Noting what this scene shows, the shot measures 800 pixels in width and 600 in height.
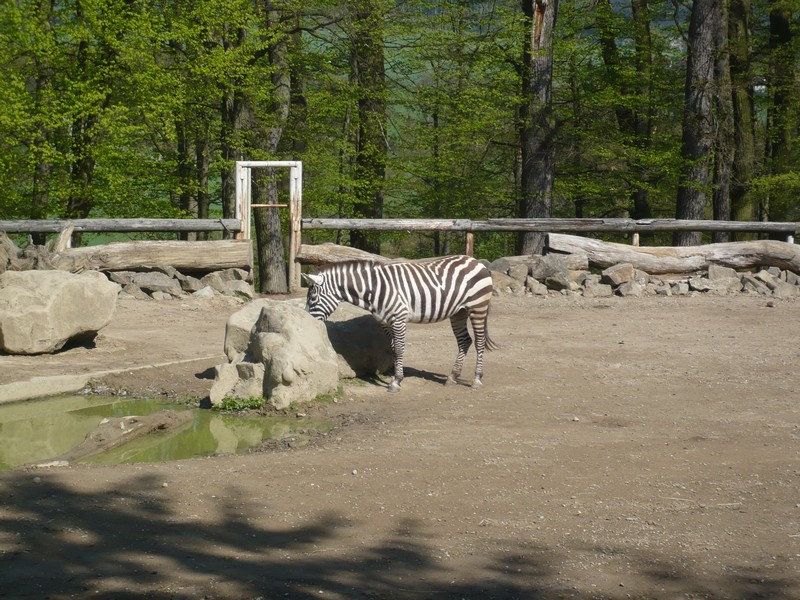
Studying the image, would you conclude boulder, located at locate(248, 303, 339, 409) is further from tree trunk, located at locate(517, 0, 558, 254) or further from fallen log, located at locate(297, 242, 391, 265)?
tree trunk, located at locate(517, 0, 558, 254)

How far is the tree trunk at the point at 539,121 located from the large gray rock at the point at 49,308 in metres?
11.5

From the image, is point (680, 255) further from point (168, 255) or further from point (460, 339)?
point (168, 255)

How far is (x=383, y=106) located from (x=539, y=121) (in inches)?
221

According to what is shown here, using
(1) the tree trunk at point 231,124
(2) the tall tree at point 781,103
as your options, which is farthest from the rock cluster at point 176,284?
(2) the tall tree at point 781,103

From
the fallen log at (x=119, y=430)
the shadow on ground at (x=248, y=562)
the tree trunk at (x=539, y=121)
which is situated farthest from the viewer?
the tree trunk at (x=539, y=121)

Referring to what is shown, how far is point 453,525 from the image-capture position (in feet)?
19.4

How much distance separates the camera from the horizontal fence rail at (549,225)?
1914cm

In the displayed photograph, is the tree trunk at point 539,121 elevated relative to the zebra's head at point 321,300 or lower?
elevated

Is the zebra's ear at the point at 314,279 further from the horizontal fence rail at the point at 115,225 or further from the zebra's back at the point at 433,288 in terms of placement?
the horizontal fence rail at the point at 115,225

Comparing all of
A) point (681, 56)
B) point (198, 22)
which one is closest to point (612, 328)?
point (198, 22)

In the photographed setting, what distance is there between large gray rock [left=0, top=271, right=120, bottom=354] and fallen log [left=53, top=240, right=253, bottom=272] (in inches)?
198

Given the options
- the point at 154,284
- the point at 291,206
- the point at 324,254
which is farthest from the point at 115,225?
the point at 324,254

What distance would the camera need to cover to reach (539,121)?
21125 millimetres

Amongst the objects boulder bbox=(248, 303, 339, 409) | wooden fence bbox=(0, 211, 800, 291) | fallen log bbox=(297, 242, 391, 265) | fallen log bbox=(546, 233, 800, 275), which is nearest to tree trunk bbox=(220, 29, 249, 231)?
wooden fence bbox=(0, 211, 800, 291)
